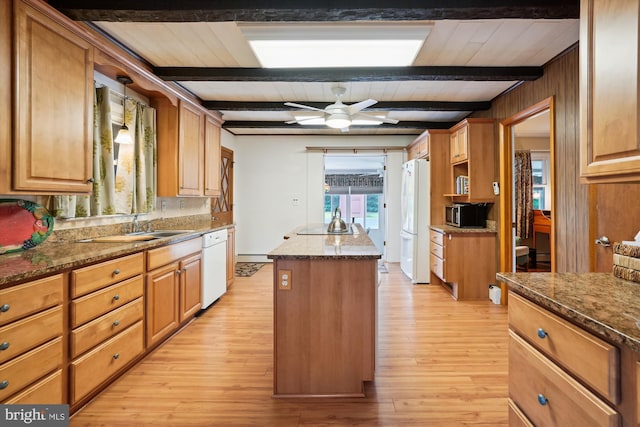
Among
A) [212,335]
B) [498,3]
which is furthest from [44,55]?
[498,3]

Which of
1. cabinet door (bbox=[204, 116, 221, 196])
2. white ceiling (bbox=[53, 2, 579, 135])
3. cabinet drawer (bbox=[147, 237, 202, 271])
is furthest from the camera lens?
cabinet door (bbox=[204, 116, 221, 196])

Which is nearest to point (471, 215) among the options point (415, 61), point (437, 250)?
point (437, 250)

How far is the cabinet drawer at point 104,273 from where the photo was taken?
5.73 ft

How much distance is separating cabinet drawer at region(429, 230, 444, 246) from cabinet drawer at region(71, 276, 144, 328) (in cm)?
342

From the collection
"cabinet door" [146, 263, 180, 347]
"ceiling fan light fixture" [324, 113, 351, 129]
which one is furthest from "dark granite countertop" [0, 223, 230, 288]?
"ceiling fan light fixture" [324, 113, 351, 129]

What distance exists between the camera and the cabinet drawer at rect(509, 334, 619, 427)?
36.8 inches

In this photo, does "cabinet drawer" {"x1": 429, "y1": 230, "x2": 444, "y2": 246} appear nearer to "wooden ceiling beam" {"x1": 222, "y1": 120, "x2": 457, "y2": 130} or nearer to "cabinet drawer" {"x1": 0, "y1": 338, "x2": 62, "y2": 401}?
"wooden ceiling beam" {"x1": 222, "y1": 120, "x2": 457, "y2": 130}

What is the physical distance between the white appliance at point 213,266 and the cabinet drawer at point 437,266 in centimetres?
274

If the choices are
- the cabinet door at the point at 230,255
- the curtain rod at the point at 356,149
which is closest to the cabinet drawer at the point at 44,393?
the cabinet door at the point at 230,255

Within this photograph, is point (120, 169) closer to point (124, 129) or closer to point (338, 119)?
point (124, 129)

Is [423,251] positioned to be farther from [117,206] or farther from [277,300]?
[117,206]

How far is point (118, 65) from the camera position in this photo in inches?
99.4

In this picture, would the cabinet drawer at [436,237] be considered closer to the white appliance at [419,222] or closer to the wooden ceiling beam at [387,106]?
the white appliance at [419,222]

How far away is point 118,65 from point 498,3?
2684mm
